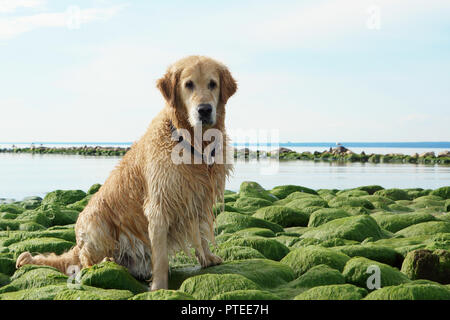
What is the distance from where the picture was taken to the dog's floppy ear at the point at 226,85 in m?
4.23

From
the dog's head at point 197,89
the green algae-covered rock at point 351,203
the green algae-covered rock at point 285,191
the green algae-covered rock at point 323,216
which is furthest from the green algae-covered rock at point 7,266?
the green algae-covered rock at point 285,191

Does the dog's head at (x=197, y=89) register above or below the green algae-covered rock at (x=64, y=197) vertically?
above

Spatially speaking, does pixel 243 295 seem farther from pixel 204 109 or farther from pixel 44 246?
pixel 44 246

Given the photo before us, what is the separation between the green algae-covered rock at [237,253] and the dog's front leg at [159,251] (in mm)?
896

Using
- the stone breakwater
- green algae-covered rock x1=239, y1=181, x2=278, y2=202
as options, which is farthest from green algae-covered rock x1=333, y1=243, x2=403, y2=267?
green algae-covered rock x1=239, y1=181, x2=278, y2=202

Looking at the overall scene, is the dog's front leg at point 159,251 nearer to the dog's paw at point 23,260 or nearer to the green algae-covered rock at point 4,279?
the dog's paw at point 23,260

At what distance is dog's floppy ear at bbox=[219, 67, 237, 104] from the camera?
13.9ft

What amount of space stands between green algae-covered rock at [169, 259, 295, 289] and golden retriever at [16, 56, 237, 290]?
16cm

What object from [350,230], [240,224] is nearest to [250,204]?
[240,224]

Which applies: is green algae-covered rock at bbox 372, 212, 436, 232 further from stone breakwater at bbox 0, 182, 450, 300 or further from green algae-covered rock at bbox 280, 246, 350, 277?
green algae-covered rock at bbox 280, 246, 350, 277

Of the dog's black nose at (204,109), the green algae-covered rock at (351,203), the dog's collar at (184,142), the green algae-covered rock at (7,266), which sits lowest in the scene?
the green algae-covered rock at (7,266)

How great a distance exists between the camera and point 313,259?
4406 mm
